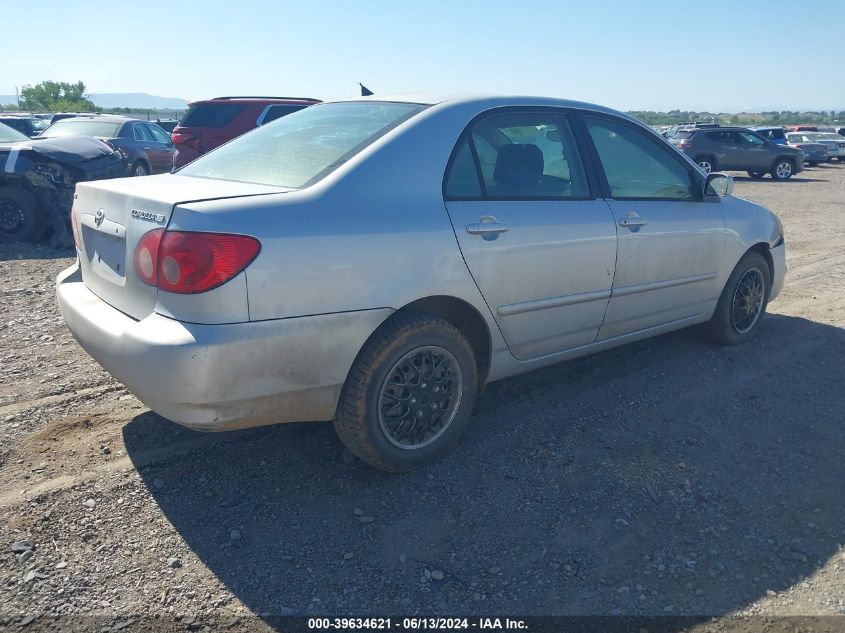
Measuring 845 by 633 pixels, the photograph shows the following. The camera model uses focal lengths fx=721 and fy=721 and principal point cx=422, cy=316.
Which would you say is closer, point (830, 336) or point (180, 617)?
point (180, 617)

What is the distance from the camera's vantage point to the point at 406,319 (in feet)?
10.4

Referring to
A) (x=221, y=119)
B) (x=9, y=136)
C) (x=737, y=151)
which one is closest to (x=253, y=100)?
(x=221, y=119)

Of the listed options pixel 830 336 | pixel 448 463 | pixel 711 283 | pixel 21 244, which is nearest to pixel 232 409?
pixel 448 463

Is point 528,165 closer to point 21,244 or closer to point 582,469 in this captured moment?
point 582,469

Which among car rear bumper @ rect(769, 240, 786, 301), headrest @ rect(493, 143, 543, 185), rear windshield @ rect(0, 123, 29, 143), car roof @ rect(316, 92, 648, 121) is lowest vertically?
car rear bumper @ rect(769, 240, 786, 301)

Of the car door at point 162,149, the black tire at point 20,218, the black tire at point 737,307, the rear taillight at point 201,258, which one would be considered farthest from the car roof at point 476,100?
the car door at point 162,149

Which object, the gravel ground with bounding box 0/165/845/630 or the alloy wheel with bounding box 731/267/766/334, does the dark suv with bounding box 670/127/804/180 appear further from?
the gravel ground with bounding box 0/165/845/630

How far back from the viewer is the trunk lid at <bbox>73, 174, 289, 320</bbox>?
2852 millimetres

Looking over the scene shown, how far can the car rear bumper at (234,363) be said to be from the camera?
2652 millimetres

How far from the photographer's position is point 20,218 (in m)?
8.38

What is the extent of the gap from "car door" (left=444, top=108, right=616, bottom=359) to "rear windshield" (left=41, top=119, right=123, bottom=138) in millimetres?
12585

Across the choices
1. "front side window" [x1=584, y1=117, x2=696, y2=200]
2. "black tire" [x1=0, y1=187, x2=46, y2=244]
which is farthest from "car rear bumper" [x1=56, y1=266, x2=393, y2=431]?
"black tire" [x1=0, y1=187, x2=46, y2=244]

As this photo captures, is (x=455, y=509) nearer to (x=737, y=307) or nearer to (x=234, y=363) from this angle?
(x=234, y=363)

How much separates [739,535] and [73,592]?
2.55 metres
